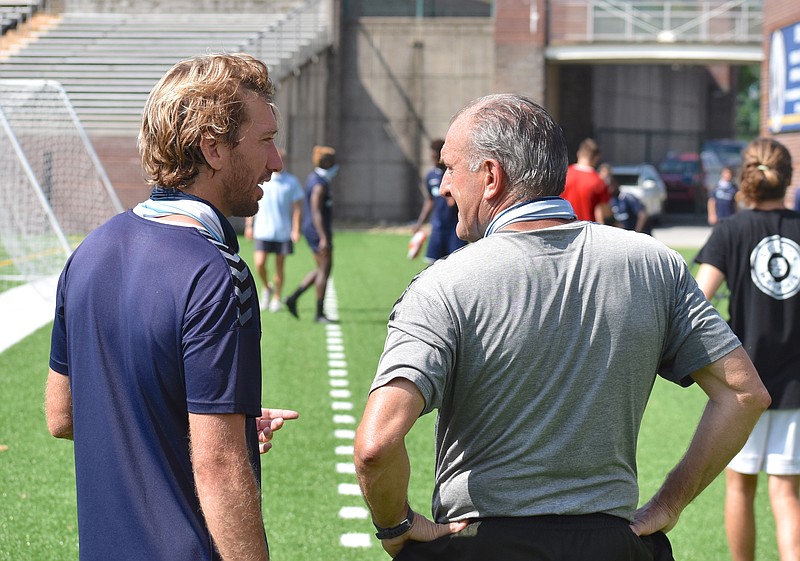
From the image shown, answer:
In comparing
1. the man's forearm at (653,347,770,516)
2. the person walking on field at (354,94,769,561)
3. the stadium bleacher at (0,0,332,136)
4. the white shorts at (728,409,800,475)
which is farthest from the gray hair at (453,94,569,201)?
the stadium bleacher at (0,0,332,136)

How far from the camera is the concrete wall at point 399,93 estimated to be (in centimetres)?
3322

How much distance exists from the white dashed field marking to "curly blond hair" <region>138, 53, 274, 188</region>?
11.5 ft

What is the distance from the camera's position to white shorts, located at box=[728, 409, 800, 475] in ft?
15.8

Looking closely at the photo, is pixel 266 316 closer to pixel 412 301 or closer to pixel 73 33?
pixel 412 301

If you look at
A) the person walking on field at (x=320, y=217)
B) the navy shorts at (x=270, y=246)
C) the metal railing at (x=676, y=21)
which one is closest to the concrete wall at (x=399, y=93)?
the metal railing at (x=676, y=21)

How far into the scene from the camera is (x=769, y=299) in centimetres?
480

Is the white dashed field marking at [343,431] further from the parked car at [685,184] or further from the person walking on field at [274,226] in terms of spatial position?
the parked car at [685,184]

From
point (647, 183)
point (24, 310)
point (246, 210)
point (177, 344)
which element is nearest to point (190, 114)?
point (246, 210)

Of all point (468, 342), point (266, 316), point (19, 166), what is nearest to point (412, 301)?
point (468, 342)

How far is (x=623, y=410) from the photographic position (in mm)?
2732

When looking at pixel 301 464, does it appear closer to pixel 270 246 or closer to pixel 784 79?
pixel 270 246

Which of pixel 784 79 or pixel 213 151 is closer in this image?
pixel 213 151

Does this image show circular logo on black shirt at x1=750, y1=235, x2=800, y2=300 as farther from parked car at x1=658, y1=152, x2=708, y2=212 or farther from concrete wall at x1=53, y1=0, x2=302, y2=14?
parked car at x1=658, y1=152, x2=708, y2=212

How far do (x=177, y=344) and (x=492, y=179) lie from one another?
Result: 83 cm
